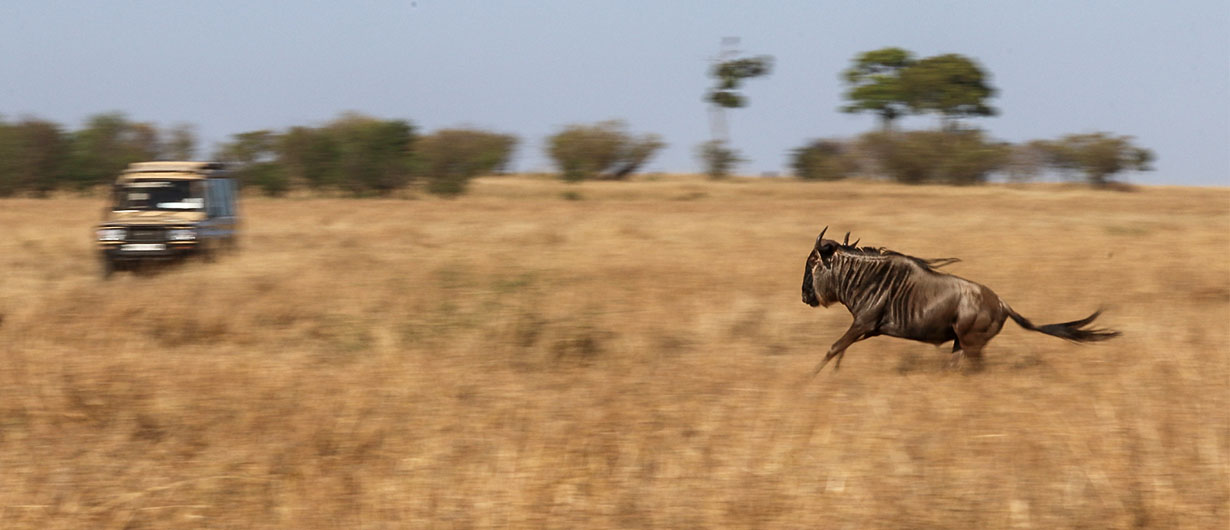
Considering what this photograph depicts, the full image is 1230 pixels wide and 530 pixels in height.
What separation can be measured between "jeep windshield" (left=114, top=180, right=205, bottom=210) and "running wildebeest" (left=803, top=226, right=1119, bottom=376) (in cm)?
1202

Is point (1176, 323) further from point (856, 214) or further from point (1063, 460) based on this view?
point (856, 214)

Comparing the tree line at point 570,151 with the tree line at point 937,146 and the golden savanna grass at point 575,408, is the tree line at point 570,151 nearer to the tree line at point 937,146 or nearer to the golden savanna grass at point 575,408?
the tree line at point 937,146

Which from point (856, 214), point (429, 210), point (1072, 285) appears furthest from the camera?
point (429, 210)

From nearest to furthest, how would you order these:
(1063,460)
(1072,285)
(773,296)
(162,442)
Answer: (1063,460), (162,442), (773,296), (1072,285)

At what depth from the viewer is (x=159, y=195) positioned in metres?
18.9

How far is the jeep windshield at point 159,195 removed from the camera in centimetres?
1884

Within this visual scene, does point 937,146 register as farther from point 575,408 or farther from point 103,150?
point 575,408

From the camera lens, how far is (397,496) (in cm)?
637

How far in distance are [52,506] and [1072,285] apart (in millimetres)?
14525

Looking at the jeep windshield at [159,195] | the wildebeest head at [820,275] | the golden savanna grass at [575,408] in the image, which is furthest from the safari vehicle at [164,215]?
the wildebeest head at [820,275]


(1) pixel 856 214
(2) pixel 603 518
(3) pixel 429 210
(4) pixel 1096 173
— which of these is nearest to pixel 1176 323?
(2) pixel 603 518

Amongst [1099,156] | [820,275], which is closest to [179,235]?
[820,275]

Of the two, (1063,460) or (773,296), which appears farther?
(773,296)

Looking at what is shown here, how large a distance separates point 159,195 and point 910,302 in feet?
43.3
